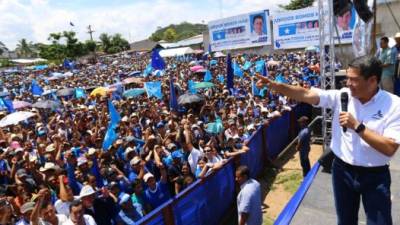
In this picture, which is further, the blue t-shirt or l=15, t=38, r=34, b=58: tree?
l=15, t=38, r=34, b=58: tree

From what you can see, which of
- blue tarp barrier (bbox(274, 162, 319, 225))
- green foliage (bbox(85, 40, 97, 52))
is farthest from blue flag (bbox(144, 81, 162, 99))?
green foliage (bbox(85, 40, 97, 52))

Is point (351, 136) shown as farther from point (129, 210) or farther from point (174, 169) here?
point (174, 169)

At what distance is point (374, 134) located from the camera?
2.24 m

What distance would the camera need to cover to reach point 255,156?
9.10 meters

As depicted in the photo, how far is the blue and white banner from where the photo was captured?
113 feet

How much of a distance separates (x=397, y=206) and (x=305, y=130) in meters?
4.17

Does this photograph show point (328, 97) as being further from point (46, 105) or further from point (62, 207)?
point (46, 105)

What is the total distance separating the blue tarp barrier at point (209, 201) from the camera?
18.6 ft

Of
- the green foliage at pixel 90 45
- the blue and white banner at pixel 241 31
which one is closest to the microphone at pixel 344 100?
the blue and white banner at pixel 241 31

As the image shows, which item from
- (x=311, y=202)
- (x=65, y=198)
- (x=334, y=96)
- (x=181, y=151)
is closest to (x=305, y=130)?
(x=181, y=151)

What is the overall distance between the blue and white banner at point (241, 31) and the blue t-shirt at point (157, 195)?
2990cm

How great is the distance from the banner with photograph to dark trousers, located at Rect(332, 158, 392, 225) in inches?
1082

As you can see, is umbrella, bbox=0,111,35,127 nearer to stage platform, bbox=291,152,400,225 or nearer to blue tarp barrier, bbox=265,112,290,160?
blue tarp barrier, bbox=265,112,290,160

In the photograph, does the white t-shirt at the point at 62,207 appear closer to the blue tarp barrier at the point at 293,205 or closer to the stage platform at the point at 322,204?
the blue tarp barrier at the point at 293,205
